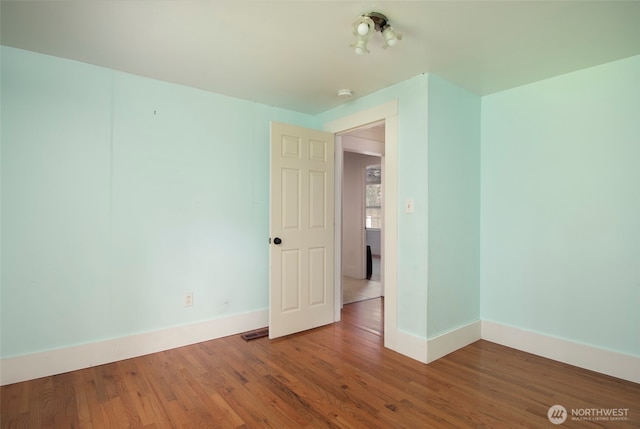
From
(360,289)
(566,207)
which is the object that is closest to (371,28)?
(566,207)

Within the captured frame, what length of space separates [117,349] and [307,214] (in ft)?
6.70

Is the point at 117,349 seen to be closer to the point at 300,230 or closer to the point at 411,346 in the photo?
the point at 300,230

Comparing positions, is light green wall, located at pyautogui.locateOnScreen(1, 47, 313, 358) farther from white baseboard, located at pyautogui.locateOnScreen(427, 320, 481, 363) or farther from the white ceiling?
white baseboard, located at pyautogui.locateOnScreen(427, 320, 481, 363)

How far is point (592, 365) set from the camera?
248 centimetres

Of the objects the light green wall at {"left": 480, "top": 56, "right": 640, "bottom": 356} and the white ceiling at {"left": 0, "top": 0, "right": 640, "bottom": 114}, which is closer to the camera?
the white ceiling at {"left": 0, "top": 0, "right": 640, "bottom": 114}

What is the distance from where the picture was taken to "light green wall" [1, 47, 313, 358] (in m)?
2.30

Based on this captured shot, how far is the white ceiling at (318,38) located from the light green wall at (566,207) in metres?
0.28

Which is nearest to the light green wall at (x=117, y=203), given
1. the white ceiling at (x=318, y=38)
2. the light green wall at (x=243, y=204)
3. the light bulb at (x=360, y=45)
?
the light green wall at (x=243, y=204)

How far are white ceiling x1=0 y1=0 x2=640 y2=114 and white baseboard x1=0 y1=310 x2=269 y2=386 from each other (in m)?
2.24

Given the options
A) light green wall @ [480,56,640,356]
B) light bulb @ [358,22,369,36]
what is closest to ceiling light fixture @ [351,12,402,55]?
light bulb @ [358,22,369,36]

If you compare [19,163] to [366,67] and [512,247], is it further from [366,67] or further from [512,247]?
[512,247]

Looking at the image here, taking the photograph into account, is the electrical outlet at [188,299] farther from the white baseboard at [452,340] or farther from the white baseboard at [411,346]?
the white baseboard at [452,340]

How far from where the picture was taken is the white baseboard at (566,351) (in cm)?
234

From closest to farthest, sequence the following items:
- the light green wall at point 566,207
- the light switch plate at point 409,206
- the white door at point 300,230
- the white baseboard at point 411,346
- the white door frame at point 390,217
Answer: the light green wall at point 566,207
the white baseboard at point 411,346
the light switch plate at point 409,206
the white door frame at point 390,217
the white door at point 300,230
